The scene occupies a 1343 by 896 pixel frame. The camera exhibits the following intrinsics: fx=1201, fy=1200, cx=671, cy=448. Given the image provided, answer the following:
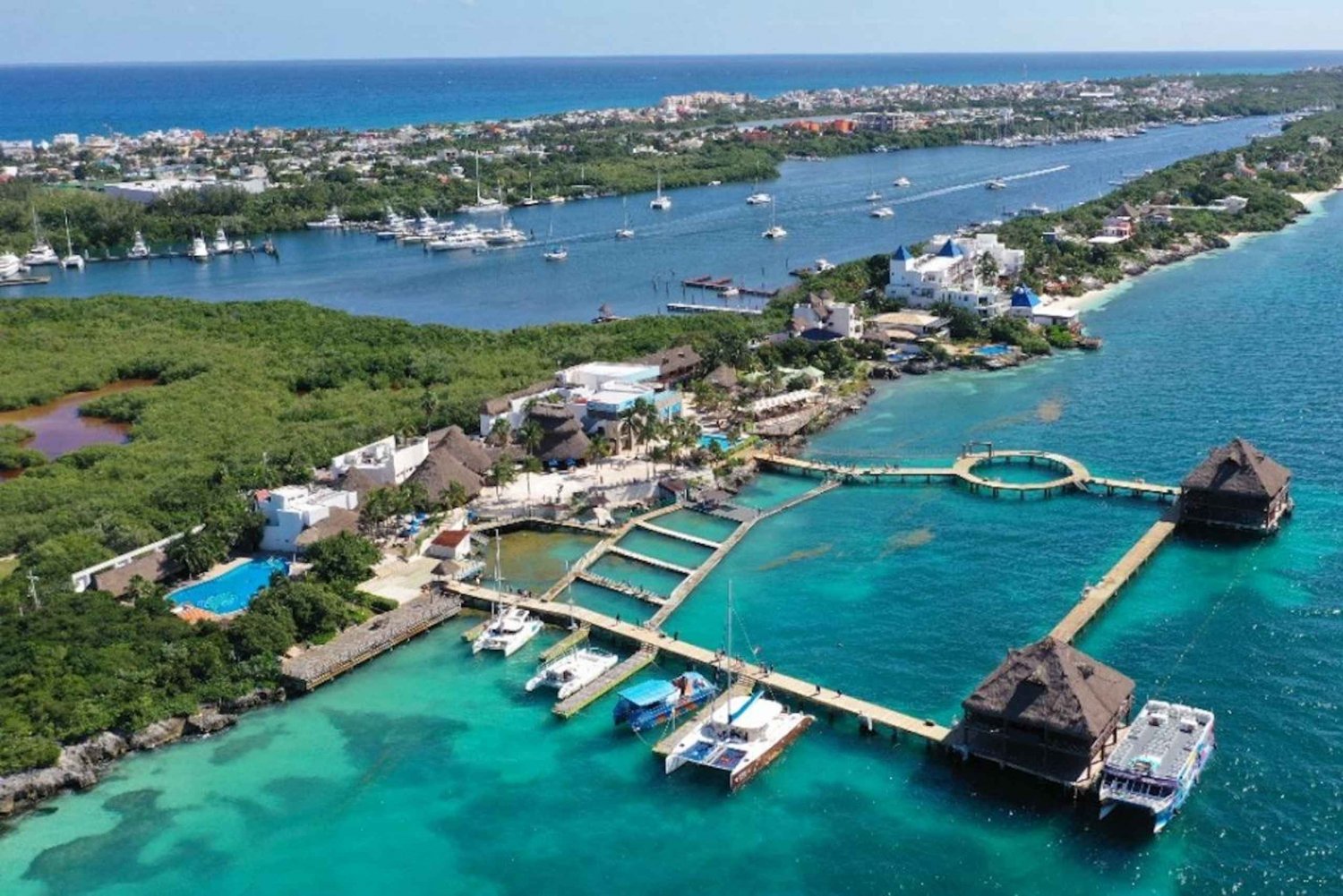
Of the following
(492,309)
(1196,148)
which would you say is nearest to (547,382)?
(492,309)

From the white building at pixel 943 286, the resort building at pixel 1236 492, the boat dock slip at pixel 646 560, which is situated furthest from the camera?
the white building at pixel 943 286

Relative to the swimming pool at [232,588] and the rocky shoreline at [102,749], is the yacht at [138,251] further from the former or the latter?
the rocky shoreline at [102,749]

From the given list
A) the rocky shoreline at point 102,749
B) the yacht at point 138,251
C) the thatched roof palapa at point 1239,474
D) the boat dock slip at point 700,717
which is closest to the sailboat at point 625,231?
Result: the yacht at point 138,251

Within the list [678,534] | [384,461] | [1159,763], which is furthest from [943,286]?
[1159,763]

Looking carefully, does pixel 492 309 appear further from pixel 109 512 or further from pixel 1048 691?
pixel 1048 691

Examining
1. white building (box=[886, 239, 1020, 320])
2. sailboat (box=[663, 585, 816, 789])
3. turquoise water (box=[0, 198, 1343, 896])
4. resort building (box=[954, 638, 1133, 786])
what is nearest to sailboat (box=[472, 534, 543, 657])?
turquoise water (box=[0, 198, 1343, 896])

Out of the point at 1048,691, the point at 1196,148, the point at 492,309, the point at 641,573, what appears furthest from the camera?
the point at 1196,148
